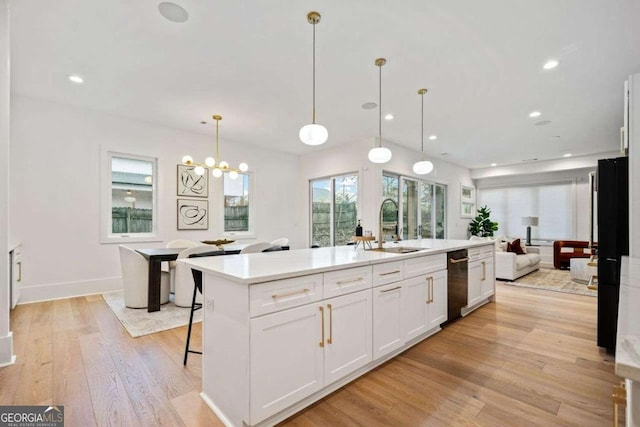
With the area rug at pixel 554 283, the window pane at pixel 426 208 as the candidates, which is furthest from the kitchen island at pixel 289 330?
the window pane at pixel 426 208

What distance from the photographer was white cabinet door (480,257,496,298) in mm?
3801

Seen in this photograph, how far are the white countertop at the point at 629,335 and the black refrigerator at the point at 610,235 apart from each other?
1885 mm

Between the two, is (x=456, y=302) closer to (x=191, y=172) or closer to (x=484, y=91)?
(x=484, y=91)

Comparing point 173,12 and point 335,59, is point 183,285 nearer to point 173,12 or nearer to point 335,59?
point 173,12

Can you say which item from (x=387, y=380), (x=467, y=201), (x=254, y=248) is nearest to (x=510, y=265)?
(x=467, y=201)

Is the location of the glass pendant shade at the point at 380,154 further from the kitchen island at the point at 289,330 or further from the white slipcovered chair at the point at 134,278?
the white slipcovered chair at the point at 134,278

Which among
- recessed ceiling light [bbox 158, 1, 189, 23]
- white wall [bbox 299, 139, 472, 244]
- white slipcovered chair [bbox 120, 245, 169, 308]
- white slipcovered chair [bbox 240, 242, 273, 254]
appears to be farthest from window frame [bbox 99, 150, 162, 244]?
white wall [bbox 299, 139, 472, 244]

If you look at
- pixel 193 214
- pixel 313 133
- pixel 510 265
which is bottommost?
pixel 510 265

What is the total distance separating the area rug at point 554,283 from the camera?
480 centimetres

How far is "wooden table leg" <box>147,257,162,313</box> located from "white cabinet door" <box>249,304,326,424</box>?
2650mm

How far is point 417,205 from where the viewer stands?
23.2 ft

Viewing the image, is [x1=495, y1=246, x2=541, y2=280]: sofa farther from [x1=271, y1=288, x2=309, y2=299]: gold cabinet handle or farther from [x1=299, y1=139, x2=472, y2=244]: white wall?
[x1=271, y1=288, x2=309, y2=299]: gold cabinet handle

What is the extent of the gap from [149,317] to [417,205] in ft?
19.2

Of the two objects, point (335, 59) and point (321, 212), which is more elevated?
point (335, 59)
